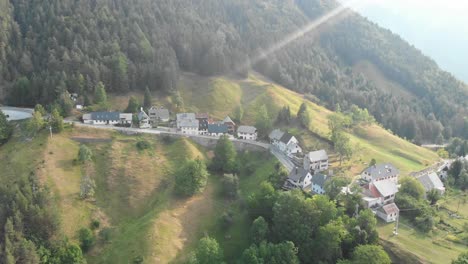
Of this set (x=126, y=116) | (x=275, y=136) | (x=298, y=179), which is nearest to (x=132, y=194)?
(x=126, y=116)

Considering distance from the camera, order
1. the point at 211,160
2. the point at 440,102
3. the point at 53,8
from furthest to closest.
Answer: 1. the point at 440,102
2. the point at 53,8
3. the point at 211,160

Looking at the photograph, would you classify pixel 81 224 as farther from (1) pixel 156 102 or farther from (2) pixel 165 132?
(1) pixel 156 102

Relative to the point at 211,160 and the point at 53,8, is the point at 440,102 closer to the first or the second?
the point at 211,160

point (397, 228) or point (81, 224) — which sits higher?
point (397, 228)

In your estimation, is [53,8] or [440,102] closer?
[53,8]

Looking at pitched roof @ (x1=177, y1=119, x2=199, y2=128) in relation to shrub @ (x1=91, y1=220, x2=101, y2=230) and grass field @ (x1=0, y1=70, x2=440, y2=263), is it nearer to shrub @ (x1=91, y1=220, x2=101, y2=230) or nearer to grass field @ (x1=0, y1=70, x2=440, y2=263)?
grass field @ (x1=0, y1=70, x2=440, y2=263)

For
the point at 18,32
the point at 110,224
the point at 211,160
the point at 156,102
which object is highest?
the point at 18,32

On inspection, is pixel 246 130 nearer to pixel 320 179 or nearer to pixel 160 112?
pixel 160 112

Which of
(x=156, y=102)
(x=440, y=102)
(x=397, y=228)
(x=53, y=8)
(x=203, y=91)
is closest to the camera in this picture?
(x=397, y=228)

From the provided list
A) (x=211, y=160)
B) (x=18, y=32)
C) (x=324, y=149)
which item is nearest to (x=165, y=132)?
(x=211, y=160)
